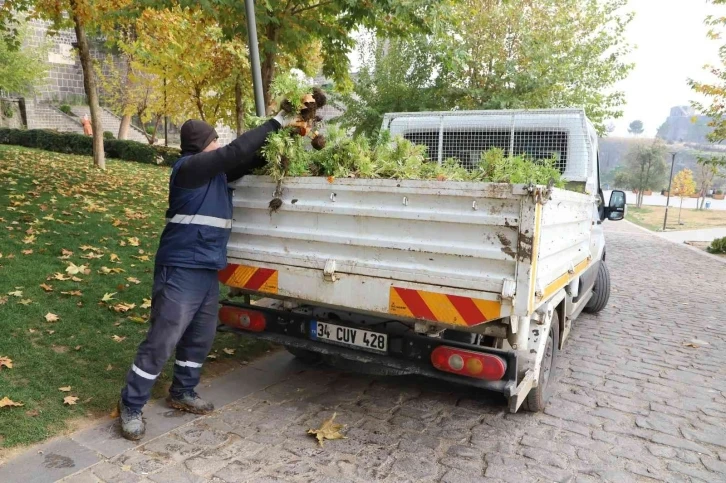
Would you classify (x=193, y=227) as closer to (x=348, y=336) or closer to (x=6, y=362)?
(x=348, y=336)

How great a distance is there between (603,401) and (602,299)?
9.68ft

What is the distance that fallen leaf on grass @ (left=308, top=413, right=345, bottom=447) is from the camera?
3243mm

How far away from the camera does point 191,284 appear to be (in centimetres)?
327

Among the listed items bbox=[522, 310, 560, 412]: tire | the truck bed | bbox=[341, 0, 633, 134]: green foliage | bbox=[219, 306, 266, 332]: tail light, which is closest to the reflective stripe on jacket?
the truck bed

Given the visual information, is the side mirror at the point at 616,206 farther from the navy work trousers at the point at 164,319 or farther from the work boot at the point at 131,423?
the work boot at the point at 131,423

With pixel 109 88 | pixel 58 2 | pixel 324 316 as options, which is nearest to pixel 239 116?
pixel 58 2

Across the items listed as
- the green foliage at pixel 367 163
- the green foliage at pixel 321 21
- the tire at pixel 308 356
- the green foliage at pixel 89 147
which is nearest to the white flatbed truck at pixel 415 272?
the green foliage at pixel 367 163

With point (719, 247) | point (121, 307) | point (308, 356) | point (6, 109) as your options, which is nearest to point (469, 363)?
point (308, 356)

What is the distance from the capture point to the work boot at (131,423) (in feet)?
10.2

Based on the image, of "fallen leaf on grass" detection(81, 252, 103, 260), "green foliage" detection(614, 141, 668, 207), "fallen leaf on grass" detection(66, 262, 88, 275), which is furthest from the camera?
"green foliage" detection(614, 141, 668, 207)

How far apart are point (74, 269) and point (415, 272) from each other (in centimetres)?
Result: 424

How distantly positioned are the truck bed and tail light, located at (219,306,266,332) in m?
0.23

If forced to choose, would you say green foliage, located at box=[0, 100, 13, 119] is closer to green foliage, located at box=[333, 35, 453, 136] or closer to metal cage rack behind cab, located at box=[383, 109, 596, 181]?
green foliage, located at box=[333, 35, 453, 136]

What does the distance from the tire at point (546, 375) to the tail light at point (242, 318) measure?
1.96 meters
